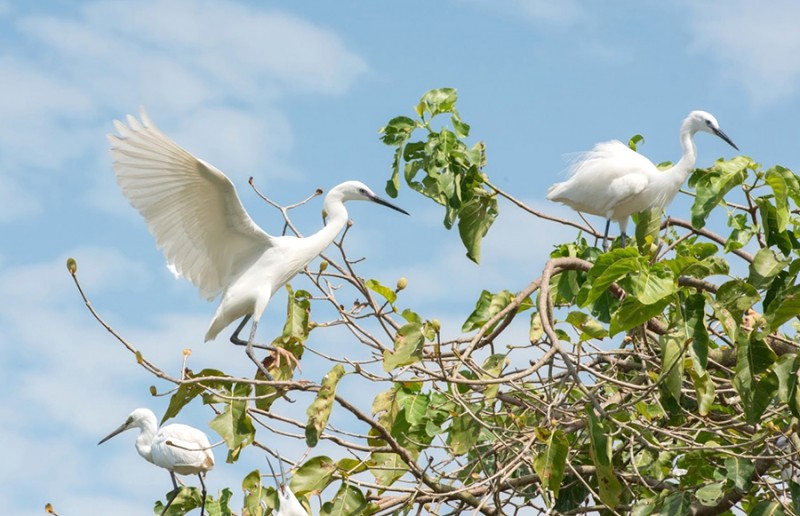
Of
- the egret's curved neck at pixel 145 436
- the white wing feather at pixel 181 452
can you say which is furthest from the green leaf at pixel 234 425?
the egret's curved neck at pixel 145 436

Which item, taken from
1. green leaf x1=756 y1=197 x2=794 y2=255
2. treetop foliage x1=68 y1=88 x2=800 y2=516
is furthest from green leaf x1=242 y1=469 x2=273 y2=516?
green leaf x1=756 y1=197 x2=794 y2=255

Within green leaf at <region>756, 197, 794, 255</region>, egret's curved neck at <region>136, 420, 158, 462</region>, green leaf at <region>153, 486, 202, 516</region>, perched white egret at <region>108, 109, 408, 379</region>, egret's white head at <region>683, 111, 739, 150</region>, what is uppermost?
egret's curved neck at <region>136, 420, 158, 462</region>

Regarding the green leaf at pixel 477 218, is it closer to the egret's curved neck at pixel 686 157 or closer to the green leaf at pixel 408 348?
the green leaf at pixel 408 348

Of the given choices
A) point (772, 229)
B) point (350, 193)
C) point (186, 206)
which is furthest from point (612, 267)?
point (350, 193)

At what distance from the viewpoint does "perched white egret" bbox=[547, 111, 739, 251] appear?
6051 millimetres

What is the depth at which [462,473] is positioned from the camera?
414cm

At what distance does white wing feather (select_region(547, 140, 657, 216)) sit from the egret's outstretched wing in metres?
2.10

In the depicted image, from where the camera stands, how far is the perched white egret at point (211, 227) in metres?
4.16

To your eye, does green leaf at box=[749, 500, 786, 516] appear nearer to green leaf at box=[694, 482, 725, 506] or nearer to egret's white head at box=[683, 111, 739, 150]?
green leaf at box=[694, 482, 725, 506]

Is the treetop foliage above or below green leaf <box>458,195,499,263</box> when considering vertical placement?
below

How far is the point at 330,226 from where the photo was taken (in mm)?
4941

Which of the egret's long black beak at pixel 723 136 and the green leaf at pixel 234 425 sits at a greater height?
the egret's long black beak at pixel 723 136

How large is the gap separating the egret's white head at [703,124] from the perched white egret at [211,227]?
85.9 inches

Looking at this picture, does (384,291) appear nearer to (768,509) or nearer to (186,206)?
(186,206)
